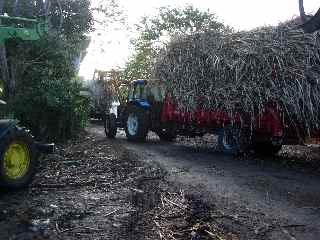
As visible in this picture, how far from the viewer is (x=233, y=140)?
11133 mm

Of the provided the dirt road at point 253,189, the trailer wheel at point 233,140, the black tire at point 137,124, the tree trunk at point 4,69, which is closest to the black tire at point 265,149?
the trailer wheel at point 233,140

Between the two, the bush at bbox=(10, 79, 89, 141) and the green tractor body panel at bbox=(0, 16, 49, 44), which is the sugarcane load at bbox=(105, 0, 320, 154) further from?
the green tractor body panel at bbox=(0, 16, 49, 44)

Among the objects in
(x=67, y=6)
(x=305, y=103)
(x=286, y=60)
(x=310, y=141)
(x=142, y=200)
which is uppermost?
(x=67, y=6)

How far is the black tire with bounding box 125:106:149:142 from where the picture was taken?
1420 centimetres

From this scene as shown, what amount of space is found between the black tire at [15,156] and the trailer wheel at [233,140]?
16.9 feet

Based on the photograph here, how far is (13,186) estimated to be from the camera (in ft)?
21.5

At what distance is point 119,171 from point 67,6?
43.1ft

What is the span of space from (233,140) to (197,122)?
1027 millimetres

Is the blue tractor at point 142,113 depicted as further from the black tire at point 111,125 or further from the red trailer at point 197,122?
the black tire at point 111,125

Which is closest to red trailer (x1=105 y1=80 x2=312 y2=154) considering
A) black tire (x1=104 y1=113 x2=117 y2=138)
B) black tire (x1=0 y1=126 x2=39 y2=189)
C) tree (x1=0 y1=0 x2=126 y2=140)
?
black tire (x1=104 y1=113 x2=117 y2=138)

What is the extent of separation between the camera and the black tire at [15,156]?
643cm

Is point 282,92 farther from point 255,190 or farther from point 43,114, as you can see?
point 43,114

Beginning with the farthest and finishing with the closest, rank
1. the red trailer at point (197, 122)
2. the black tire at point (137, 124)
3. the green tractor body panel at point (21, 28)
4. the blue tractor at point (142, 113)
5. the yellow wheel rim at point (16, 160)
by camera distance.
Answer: the black tire at point (137, 124) < the blue tractor at point (142, 113) < the red trailer at point (197, 122) < the green tractor body panel at point (21, 28) < the yellow wheel rim at point (16, 160)

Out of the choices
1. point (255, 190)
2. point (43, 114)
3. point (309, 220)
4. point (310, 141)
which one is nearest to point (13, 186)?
point (255, 190)
